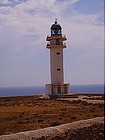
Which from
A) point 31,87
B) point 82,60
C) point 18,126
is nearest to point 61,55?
point 82,60

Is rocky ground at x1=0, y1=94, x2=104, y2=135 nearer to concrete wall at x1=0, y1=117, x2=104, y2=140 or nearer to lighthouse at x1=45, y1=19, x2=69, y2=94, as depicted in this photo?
concrete wall at x1=0, y1=117, x2=104, y2=140

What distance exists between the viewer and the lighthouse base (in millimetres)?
2928

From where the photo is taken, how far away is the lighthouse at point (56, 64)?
9.76ft

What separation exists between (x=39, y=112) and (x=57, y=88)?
26.8 inches

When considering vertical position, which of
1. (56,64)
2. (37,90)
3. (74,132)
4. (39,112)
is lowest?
(74,132)

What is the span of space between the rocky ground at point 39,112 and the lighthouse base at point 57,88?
0.35 ft

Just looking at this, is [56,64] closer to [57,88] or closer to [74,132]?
[57,88]

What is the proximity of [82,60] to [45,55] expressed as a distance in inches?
13.2

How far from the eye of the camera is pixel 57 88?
3.38 metres

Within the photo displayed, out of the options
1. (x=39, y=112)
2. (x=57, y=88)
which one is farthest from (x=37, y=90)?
(x=57, y=88)

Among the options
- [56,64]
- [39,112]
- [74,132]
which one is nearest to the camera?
[74,132]

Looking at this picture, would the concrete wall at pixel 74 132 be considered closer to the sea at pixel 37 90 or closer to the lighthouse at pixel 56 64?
the sea at pixel 37 90
